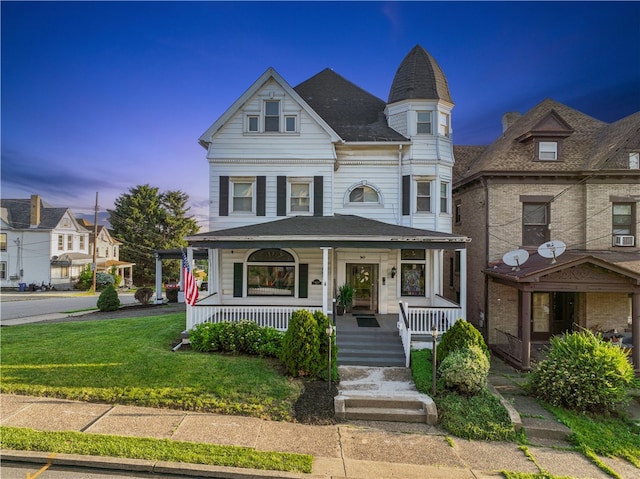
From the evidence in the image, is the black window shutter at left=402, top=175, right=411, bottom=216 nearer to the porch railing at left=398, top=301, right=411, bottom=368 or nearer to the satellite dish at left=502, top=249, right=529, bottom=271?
the satellite dish at left=502, top=249, right=529, bottom=271

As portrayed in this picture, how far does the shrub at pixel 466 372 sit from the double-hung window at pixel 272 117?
10.4m

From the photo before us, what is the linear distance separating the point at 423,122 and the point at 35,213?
41049 mm

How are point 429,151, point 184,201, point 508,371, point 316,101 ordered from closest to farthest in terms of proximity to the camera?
1. point 508,371
2. point 429,151
3. point 316,101
4. point 184,201

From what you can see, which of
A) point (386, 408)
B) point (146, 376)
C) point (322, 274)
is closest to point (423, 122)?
point (322, 274)

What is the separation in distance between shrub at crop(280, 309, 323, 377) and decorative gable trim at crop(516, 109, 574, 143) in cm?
1245

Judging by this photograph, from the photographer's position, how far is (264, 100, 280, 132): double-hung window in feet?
43.5

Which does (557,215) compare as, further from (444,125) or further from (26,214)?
(26,214)

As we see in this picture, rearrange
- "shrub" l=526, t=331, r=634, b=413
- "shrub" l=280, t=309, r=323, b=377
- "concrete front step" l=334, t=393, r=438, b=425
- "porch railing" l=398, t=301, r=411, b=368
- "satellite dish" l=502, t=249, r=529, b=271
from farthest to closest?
"satellite dish" l=502, t=249, r=529, b=271 → "porch railing" l=398, t=301, r=411, b=368 → "shrub" l=280, t=309, r=323, b=377 → "shrub" l=526, t=331, r=634, b=413 → "concrete front step" l=334, t=393, r=438, b=425

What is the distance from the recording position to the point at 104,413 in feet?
21.5

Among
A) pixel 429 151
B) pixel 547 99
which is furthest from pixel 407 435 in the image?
pixel 547 99

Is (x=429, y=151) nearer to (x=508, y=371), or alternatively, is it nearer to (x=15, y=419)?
(x=508, y=371)

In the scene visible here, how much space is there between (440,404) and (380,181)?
8.85m

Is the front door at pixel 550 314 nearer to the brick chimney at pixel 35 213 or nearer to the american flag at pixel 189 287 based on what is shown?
the american flag at pixel 189 287

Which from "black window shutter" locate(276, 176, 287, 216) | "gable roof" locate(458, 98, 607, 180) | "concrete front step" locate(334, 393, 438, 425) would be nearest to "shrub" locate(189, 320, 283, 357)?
"concrete front step" locate(334, 393, 438, 425)
